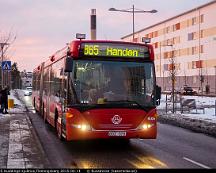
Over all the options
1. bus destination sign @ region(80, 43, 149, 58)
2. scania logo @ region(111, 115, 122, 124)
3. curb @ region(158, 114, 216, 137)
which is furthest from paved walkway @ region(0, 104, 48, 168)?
curb @ region(158, 114, 216, 137)

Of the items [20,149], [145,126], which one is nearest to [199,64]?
[145,126]

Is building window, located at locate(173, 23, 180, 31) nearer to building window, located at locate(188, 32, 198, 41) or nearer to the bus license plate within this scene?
building window, located at locate(188, 32, 198, 41)

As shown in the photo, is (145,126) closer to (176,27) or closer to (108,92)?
(108,92)

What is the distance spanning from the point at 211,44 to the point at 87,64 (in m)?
71.7

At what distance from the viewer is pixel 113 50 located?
12.7m

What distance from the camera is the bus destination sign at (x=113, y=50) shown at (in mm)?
12617

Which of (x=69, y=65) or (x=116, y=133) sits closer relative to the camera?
(x=69, y=65)

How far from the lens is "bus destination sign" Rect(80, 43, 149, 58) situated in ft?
41.4

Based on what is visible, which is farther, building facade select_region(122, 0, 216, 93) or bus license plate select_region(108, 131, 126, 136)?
building facade select_region(122, 0, 216, 93)

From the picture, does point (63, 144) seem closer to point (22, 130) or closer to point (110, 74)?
point (110, 74)

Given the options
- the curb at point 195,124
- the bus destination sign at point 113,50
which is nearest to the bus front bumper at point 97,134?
the bus destination sign at point 113,50

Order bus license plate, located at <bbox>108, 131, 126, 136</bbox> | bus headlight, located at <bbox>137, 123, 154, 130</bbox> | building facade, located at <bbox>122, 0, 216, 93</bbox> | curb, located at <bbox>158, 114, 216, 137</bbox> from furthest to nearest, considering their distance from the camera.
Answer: building facade, located at <bbox>122, 0, 216, 93</bbox>
curb, located at <bbox>158, 114, 216, 137</bbox>
bus headlight, located at <bbox>137, 123, 154, 130</bbox>
bus license plate, located at <bbox>108, 131, 126, 136</bbox>

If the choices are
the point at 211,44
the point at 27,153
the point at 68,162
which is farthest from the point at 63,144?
the point at 211,44

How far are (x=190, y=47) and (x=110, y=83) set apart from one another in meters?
80.3
